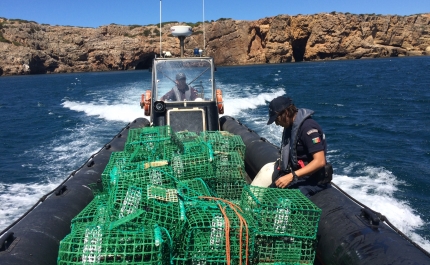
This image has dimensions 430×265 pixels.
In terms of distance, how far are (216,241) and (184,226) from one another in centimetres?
27

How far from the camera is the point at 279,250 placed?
10.3 ft

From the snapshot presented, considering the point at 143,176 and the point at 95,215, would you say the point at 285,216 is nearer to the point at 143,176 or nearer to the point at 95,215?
the point at 143,176

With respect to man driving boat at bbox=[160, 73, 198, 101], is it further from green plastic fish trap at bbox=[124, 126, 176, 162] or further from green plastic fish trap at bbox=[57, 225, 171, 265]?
green plastic fish trap at bbox=[57, 225, 171, 265]

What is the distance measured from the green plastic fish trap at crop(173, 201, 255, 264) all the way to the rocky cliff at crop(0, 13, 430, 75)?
2907 inches

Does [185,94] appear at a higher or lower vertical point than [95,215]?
higher

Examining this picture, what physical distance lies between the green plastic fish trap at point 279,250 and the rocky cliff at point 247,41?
242ft

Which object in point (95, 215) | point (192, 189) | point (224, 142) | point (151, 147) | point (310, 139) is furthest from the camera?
point (224, 142)

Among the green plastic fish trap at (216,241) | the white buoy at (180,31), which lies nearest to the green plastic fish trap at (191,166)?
the green plastic fish trap at (216,241)

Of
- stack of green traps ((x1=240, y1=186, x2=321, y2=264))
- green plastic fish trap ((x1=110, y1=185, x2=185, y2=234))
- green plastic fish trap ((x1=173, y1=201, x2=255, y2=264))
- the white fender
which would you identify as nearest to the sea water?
the white fender

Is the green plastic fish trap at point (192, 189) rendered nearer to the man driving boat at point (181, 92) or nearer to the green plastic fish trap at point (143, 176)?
the green plastic fish trap at point (143, 176)

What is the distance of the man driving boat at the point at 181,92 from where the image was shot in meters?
7.71

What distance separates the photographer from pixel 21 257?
10.6ft

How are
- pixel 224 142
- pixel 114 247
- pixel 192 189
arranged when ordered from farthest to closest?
1. pixel 224 142
2. pixel 192 189
3. pixel 114 247

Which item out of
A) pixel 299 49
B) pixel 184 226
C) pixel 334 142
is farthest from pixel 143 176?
pixel 299 49
